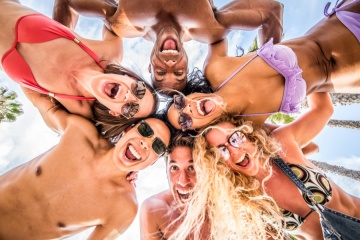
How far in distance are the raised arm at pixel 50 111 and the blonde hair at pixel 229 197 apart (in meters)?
2.29

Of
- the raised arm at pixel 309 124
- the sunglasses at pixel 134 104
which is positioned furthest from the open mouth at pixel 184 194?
the raised arm at pixel 309 124

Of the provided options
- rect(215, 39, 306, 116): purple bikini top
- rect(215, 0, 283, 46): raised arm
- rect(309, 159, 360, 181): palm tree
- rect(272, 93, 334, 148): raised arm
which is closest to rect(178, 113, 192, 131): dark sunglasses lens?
rect(215, 39, 306, 116): purple bikini top

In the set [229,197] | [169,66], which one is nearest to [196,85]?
[169,66]

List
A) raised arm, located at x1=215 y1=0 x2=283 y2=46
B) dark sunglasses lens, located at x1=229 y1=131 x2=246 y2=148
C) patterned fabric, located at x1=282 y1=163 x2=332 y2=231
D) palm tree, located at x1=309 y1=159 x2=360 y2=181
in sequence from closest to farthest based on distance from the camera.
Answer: patterned fabric, located at x1=282 y1=163 x2=332 y2=231 → dark sunglasses lens, located at x1=229 y1=131 x2=246 y2=148 → raised arm, located at x1=215 y1=0 x2=283 y2=46 → palm tree, located at x1=309 y1=159 x2=360 y2=181

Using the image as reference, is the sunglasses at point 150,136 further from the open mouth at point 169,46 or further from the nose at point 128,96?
the open mouth at point 169,46

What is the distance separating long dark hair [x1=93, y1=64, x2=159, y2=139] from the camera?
4113 mm

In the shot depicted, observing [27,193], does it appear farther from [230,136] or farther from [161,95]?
[230,136]

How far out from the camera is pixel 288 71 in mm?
3773

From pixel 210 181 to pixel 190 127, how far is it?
93 cm

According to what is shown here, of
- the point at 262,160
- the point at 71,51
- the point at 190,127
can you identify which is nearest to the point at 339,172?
the point at 262,160

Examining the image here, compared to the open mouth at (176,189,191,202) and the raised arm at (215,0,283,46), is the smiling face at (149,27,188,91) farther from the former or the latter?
the open mouth at (176,189,191,202)

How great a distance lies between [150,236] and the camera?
4121 mm

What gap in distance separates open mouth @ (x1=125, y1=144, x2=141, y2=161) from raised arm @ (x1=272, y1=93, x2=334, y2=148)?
242 centimetres

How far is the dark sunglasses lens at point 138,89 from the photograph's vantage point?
3744 millimetres
